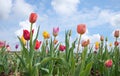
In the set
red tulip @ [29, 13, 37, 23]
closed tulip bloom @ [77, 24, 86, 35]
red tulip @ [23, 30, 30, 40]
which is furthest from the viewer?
red tulip @ [23, 30, 30, 40]

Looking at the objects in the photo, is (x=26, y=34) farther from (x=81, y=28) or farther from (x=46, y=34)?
(x=46, y=34)

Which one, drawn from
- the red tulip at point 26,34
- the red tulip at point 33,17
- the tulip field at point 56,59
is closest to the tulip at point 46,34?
the tulip field at point 56,59

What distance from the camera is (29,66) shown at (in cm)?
385

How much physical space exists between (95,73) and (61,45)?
3.83 feet

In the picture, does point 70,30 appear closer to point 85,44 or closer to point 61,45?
point 61,45

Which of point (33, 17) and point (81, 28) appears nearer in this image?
point (81, 28)

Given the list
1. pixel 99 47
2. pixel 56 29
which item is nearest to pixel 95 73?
pixel 99 47

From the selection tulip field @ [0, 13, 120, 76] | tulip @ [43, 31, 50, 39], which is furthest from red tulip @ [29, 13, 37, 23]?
tulip @ [43, 31, 50, 39]

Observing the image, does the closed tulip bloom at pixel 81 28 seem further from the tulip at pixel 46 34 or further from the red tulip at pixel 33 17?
the tulip at pixel 46 34

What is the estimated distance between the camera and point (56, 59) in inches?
151

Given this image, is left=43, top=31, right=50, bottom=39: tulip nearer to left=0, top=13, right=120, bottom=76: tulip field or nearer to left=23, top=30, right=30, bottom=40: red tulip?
left=0, top=13, right=120, bottom=76: tulip field

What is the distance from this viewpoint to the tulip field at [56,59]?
3.65 metres

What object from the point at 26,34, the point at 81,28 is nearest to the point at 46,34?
the point at 26,34

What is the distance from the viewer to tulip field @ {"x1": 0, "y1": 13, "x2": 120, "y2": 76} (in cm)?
365
